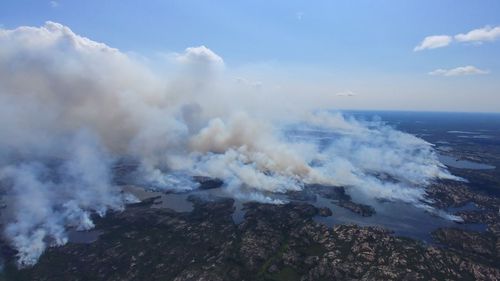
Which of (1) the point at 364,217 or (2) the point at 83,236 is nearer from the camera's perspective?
(2) the point at 83,236

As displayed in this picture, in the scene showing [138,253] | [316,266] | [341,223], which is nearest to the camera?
[316,266]

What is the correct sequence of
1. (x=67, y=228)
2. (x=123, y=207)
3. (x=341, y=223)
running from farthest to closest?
(x=123, y=207), (x=341, y=223), (x=67, y=228)

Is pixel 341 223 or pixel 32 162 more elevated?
pixel 32 162

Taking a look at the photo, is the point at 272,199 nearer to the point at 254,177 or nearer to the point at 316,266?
the point at 254,177

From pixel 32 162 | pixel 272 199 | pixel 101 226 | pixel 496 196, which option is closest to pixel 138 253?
pixel 101 226

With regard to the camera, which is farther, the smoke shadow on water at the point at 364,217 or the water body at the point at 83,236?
the smoke shadow on water at the point at 364,217

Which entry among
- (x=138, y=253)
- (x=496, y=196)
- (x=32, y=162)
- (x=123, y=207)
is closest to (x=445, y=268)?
(x=138, y=253)

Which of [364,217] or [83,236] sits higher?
[83,236]

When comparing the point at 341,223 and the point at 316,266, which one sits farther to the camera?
the point at 341,223

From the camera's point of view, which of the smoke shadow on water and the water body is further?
the smoke shadow on water
